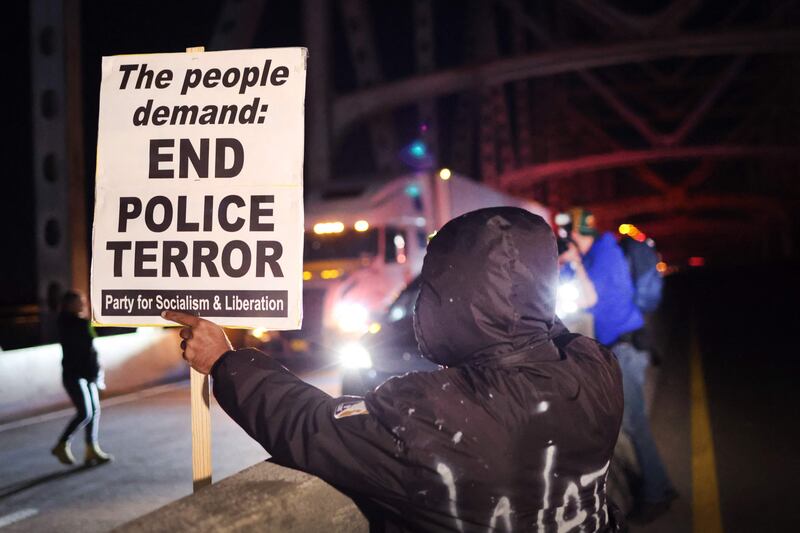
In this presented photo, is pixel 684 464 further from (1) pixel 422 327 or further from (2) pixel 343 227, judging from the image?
(2) pixel 343 227

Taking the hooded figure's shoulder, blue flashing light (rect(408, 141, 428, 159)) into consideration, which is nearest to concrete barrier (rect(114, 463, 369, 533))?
the hooded figure's shoulder

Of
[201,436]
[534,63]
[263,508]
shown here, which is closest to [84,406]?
[201,436]

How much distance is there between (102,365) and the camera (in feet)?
37.4

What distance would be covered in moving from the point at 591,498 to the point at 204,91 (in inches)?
73.2

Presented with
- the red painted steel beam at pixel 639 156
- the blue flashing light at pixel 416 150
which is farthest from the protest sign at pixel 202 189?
the red painted steel beam at pixel 639 156

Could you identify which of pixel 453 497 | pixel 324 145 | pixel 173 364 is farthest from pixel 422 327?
pixel 324 145

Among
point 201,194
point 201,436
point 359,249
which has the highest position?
point 201,194

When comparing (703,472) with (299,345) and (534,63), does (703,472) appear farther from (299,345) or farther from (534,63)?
(534,63)

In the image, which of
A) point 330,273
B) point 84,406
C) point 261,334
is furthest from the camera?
point 330,273

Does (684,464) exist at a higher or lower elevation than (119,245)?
lower

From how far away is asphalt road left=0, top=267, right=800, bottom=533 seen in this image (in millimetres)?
5527

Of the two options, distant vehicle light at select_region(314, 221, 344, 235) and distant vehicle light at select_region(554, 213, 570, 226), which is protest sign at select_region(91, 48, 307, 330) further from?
distant vehicle light at select_region(314, 221, 344, 235)

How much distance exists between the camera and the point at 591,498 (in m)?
1.98

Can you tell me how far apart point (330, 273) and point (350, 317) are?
40.8 inches
